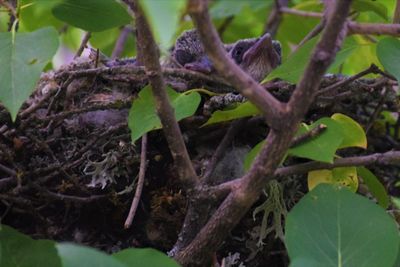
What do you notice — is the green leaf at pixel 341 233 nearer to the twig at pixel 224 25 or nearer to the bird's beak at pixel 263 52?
the bird's beak at pixel 263 52

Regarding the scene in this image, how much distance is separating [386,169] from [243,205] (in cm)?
67

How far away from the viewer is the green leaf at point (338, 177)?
34.9 inches

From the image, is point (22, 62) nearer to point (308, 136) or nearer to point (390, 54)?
point (308, 136)

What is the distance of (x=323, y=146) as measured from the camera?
2.43ft

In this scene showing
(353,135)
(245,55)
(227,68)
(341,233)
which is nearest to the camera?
(227,68)

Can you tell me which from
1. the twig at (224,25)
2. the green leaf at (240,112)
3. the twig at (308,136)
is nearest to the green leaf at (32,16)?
the green leaf at (240,112)

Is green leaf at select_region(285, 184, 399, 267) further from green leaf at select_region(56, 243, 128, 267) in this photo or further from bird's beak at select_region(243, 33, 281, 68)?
bird's beak at select_region(243, 33, 281, 68)

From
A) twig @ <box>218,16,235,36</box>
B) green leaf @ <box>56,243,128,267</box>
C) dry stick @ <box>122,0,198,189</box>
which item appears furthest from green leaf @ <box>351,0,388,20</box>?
green leaf @ <box>56,243,128,267</box>

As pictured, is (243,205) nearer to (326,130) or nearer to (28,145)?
(326,130)

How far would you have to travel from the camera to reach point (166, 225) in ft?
3.26

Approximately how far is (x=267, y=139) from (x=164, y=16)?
255 mm

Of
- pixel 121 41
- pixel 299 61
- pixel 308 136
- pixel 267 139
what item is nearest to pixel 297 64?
pixel 299 61

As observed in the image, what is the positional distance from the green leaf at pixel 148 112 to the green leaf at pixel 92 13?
122 mm

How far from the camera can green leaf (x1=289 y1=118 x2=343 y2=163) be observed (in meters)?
0.73
